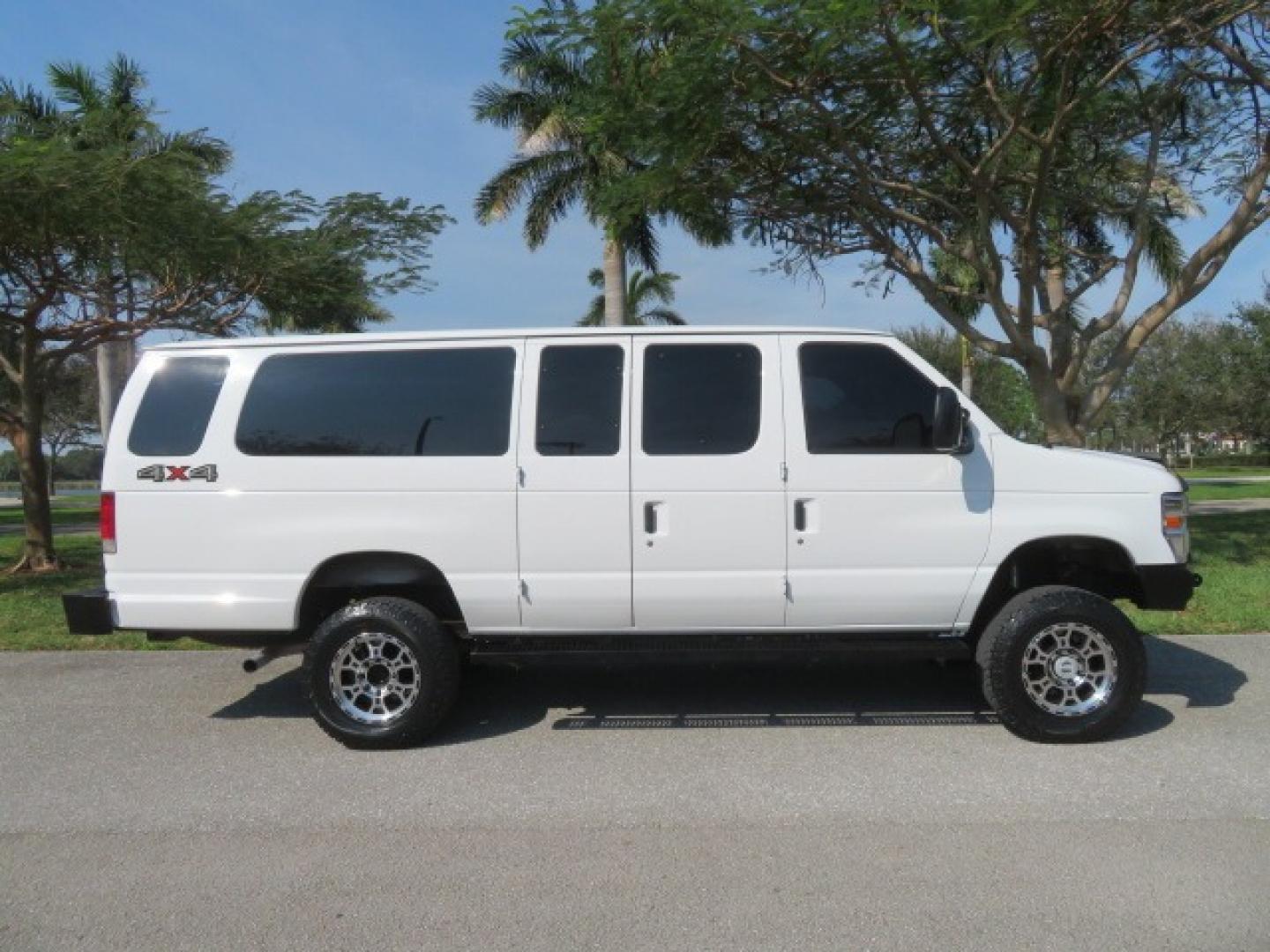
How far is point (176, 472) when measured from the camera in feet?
18.7

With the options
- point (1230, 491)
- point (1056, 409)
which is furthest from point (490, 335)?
point (1230, 491)

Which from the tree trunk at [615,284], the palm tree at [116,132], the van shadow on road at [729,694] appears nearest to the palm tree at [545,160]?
the tree trunk at [615,284]

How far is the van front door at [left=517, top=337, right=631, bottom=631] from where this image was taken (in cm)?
559

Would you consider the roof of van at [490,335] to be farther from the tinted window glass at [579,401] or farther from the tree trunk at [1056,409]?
the tree trunk at [1056,409]

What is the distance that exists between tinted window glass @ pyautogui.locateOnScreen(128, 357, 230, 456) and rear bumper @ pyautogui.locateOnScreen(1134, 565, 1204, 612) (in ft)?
17.0

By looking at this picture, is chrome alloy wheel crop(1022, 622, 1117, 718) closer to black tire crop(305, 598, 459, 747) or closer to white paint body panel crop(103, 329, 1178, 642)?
white paint body panel crop(103, 329, 1178, 642)

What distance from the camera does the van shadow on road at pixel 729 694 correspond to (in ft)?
19.6

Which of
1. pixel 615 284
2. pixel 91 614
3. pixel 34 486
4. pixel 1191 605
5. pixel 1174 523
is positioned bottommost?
pixel 1191 605

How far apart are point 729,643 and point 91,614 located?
3.49 metres

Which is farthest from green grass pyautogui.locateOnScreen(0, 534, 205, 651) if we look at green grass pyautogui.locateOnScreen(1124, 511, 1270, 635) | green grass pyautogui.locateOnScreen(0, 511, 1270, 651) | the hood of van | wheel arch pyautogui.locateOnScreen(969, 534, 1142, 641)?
green grass pyautogui.locateOnScreen(1124, 511, 1270, 635)

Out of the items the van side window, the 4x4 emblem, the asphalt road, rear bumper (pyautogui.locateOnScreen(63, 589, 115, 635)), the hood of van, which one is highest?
the van side window

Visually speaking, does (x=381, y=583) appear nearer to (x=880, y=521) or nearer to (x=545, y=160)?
(x=880, y=521)

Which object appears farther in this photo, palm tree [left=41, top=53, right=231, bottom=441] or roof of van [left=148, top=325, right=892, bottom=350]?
palm tree [left=41, top=53, right=231, bottom=441]

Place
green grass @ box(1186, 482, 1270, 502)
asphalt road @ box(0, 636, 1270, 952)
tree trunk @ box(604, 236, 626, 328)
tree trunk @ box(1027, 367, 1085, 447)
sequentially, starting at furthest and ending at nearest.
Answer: green grass @ box(1186, 482, 1270, 502), tree trunk @ box(604, 236, 626, 328), tree trunk @ box(1027, 367, 1085, 447), asphalt road @ box(0, 636, 1270, 952)
